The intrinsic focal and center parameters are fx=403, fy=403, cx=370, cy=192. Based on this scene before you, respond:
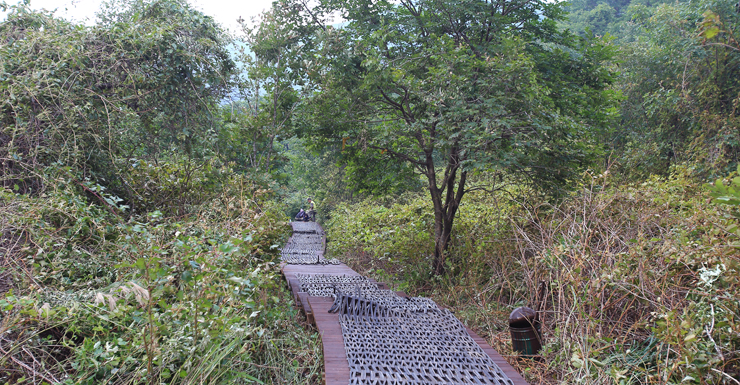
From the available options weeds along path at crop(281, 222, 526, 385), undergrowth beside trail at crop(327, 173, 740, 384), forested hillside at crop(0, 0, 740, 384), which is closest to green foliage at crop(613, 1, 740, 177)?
forested hillside at crop(0, 0, 740, 384)

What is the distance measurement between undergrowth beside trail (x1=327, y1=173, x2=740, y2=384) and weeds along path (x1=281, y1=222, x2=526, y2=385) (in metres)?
0.60

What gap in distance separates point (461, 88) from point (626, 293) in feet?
10.4

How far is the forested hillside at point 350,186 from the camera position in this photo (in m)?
2.72

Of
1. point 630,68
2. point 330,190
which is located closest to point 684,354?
point 630,68

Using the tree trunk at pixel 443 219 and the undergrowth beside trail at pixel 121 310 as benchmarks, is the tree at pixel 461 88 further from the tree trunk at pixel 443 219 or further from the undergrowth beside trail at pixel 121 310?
the undergrowth beside trail at pixel 121 310

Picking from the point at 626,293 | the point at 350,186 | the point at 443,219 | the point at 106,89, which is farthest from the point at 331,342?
the point at 350,186

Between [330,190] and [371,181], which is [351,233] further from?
[330,190]

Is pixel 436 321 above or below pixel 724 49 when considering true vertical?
below

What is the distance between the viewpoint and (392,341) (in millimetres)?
3615

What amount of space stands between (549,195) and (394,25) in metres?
3.60

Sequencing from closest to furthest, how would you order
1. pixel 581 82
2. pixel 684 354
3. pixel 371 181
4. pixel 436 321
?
pixel 684 354 → pixel 436 321 → pixel 581 82 → pixel 371 181

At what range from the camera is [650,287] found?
3336 mm

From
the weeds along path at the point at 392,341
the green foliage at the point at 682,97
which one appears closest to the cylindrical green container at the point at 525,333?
the weeds along path at the point at 392,341

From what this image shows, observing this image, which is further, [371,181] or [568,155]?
[371,181]
